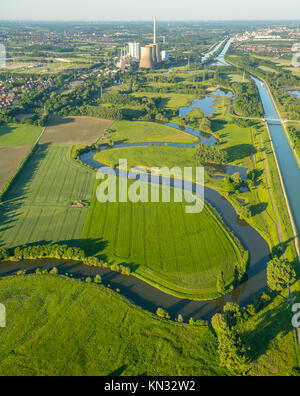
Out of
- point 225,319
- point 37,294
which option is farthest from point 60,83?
point 225,319

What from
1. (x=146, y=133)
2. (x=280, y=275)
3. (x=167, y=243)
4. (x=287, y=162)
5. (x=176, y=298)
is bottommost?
(x=176, y=298)

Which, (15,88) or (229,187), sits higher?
(15,88)

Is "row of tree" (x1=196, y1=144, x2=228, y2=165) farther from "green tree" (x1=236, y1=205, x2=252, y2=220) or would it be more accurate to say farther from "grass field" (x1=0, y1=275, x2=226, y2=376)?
"grass field" (x1=0, y1=275, x2=226, y2=376)

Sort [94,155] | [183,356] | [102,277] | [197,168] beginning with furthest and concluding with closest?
[94,155] < [197,168] < [102,277] < [183,356]

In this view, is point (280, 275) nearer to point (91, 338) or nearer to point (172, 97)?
point (91, 338)

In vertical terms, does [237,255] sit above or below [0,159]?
below

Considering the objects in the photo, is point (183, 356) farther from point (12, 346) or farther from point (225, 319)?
point (12, 346)

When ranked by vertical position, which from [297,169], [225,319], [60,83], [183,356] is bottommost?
[183,356]
